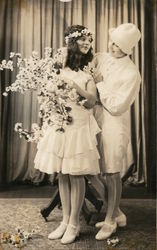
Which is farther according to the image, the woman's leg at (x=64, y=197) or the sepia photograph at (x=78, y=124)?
the woman's leg at (x=64, y=197)

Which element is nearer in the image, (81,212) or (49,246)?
(49,246)

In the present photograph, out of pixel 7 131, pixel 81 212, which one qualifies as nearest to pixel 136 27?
pixel 7 131

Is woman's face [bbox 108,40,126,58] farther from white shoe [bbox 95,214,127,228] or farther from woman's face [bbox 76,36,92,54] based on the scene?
white shoe [bbox 95,214,127,228]

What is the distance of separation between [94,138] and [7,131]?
0.39 m

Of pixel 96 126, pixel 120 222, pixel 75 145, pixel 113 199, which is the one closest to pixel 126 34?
pixel 96 126

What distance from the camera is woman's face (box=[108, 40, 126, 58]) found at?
73.1 inches

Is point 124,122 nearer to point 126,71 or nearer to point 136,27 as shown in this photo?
point 126,71

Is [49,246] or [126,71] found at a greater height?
[126,71]

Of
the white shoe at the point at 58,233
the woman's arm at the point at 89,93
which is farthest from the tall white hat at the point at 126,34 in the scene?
the white shoe at the point at 58,233

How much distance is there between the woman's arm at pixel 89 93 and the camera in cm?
185

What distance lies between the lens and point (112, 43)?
6.07ft

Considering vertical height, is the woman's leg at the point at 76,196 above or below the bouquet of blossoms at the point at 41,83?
below

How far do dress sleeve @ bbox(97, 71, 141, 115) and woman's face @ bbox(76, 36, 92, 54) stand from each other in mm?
172

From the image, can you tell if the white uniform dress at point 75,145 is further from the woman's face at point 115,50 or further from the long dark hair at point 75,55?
the woman's face at point 115,50
